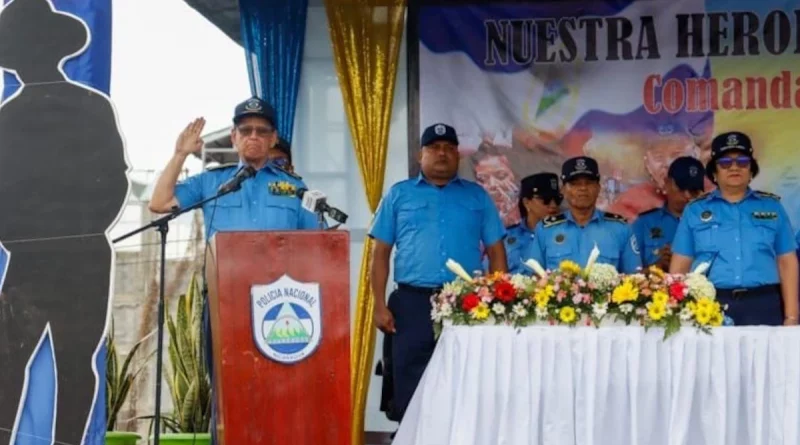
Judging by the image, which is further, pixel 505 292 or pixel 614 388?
pixel 505 292

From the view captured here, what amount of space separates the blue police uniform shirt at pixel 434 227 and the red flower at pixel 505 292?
1.39m

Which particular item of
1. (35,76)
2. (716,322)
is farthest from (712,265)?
(35,76)

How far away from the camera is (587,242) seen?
7.07 metres

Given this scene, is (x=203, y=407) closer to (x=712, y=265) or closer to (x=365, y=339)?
(x=365, y=339)

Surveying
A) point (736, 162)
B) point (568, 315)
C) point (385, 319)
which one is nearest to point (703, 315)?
point (568, 315)

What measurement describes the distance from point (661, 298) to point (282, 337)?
1.58 metres

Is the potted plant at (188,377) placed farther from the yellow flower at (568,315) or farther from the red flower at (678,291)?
the red flower at (678,291)

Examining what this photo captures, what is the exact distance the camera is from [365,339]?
802 cm

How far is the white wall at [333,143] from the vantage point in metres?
8.22

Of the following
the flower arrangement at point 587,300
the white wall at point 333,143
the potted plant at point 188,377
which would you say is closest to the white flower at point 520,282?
the flower arrangement at point 587,300

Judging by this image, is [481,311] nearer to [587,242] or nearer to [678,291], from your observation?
[678,291]

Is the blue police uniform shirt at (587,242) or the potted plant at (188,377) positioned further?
the potted plant at (188,377)

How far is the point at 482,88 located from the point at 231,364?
3.75 m

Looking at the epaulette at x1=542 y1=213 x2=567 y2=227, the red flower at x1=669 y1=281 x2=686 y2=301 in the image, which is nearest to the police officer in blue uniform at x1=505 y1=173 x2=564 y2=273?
the epaulette at x1=542 y1=213 x2=567 y2=227
